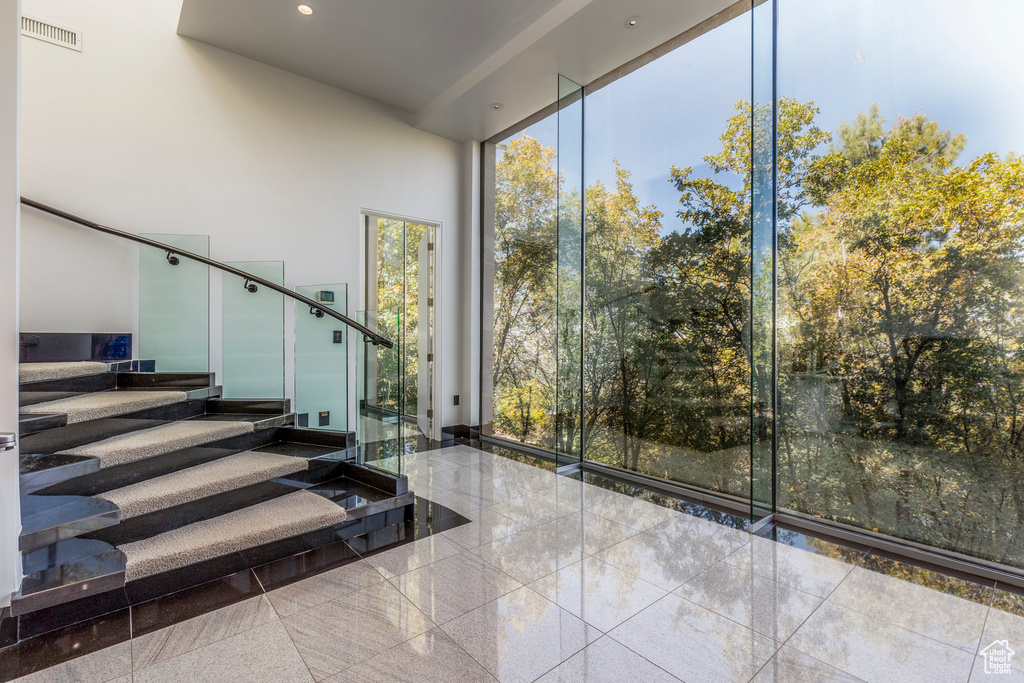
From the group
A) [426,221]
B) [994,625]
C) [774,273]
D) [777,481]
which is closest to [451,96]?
[426,221]

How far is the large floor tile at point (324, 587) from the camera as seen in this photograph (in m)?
2.07

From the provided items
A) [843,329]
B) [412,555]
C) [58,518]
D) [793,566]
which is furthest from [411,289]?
[793,566]

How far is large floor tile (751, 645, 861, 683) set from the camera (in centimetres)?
162

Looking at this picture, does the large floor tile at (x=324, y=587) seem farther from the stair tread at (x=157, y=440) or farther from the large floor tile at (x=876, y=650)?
the large floor tile at (x=876, y=650)

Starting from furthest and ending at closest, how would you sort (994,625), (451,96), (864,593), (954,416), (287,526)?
(451,96)
(287,526)
(954,416)
(864,593)
(994,625)

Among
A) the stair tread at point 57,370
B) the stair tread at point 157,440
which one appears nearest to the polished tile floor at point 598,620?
the stair tread at point 157,440

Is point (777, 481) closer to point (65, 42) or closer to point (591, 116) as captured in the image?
point (591, 116)

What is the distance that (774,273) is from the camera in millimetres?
2914

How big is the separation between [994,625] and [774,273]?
1912 mm

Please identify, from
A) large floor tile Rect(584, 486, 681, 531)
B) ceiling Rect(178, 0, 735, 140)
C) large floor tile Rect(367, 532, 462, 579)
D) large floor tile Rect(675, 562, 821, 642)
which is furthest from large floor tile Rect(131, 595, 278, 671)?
ceiling Rect(178, 0, 735, 140)

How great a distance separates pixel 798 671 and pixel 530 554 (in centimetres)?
128

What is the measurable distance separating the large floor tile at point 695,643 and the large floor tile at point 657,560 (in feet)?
0.77

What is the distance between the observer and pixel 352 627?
1.91m

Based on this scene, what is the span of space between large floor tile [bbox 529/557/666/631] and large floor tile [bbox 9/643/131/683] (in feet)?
5.22
